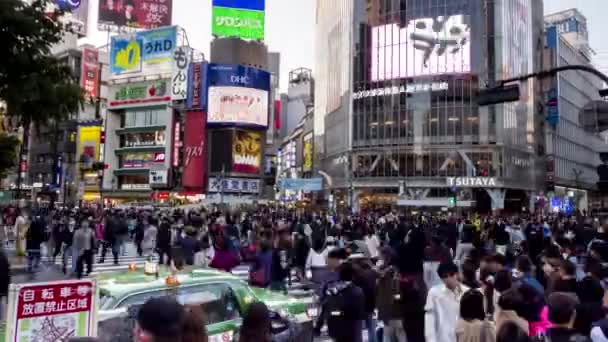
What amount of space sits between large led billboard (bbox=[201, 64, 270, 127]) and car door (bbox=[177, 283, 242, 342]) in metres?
60.2

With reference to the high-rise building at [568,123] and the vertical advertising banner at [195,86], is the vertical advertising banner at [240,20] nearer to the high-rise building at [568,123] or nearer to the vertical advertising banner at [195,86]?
the vertical advertising banner at [195,86]

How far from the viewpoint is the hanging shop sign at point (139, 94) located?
73.8m

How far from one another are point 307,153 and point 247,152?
30641 millimetres

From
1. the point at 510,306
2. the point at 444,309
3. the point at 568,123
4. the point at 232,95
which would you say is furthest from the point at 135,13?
the point at 510,306

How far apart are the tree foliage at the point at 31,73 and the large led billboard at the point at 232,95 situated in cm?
5967

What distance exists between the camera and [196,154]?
67.8 meters

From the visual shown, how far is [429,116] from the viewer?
57.0 m

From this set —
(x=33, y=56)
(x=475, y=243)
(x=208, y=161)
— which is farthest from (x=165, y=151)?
(x=33, y=56)

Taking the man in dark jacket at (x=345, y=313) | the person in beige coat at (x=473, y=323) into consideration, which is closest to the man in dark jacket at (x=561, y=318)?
the person in beige coat at (x=473, y=323)

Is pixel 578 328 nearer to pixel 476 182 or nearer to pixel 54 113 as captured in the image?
pixel 54 113

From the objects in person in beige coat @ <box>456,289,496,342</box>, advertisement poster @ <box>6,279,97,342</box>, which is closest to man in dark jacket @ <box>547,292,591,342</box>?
person in beige coat @ <box>456,289,496,342</box>

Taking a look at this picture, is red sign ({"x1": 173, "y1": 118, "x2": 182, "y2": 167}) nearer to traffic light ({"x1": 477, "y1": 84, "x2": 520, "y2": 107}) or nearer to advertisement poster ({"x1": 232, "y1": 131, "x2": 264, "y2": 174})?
advertisement poster ({"x1": 232, "y1": 131, "x2": 264, "y2": 174})

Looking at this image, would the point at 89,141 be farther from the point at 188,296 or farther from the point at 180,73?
the point at 188,296

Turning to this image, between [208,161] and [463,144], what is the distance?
3015 cm
